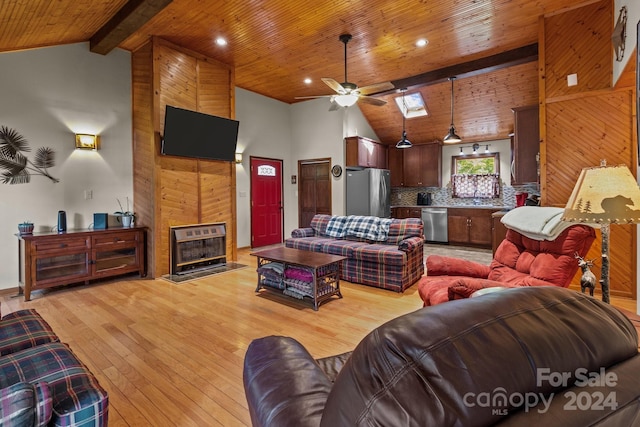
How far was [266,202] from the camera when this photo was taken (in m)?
7.20

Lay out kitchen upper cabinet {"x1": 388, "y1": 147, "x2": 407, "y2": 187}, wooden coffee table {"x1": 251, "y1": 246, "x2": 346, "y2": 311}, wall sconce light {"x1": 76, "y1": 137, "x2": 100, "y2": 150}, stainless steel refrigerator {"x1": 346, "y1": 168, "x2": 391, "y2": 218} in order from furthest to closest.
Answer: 1. kitchen upper cabinet {"x1": 388, "y1": 147, "x2": 407, "y2": 187}
2. stainless steel refrigerator {"x1": 346, "y1": 168, "x2": 391, "y2": 218}
3. wall sconce light {"x1": 76, "y1": 137, "x2": 100, "y2": 150}
4. wooden coffee table {"x1": 251, "y1": 246, "x2": 346, "y2": 311}

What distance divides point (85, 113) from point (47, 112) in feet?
1.39

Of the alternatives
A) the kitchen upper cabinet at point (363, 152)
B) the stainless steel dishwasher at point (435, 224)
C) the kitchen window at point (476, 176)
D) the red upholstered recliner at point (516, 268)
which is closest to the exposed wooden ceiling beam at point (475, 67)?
the kitchen upper cabinet at point (363, 152)

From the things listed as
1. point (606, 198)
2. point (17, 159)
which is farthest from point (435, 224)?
point (17, 159)

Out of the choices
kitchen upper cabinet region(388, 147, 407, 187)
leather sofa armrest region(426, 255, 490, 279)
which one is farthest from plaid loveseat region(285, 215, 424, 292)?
kitchen upper cabinet region(388, 147, 407, 187)

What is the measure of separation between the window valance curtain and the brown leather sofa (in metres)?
7.60

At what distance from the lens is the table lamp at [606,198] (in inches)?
62.1

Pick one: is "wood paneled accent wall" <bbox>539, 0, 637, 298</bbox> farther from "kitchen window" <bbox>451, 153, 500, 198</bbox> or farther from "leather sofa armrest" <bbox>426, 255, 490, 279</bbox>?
"kitchen window" <bbox>451, 153, 500, 198</bbox>

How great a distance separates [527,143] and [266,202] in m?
5.08

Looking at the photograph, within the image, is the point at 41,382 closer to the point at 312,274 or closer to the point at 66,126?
the point at 312,274

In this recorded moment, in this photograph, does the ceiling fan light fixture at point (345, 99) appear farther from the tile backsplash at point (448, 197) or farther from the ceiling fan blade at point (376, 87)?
the tile backsplash at point (448, 197)

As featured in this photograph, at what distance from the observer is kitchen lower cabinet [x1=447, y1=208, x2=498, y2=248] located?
6836mm

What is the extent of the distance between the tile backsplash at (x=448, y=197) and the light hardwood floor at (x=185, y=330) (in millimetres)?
4042

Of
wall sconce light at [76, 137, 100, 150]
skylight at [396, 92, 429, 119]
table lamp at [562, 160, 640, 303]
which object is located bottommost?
table lamp at [562, 160, 640, 303]
